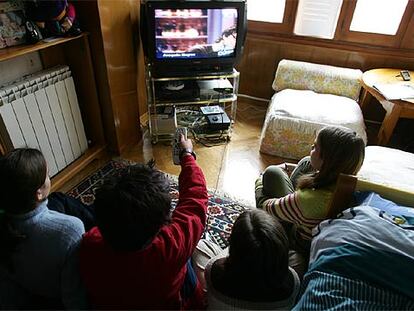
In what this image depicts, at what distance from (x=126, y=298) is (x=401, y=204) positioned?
86 centimetres

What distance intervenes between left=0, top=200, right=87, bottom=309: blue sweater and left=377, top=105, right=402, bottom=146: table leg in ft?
6.52

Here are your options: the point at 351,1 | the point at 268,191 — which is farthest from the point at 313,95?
the point at 268,191

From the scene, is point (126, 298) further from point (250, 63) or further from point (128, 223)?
point (250, 63)

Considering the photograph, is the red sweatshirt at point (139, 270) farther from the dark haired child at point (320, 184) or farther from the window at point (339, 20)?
the window at point (339, 20)

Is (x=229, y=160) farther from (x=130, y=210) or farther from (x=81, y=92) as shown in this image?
(x=130, y=210)

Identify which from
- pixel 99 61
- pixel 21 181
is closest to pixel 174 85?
pixel 99 61

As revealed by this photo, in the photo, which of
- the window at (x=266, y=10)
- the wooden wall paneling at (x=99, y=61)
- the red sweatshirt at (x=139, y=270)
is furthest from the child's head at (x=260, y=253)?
the window at (x=266, y=10)

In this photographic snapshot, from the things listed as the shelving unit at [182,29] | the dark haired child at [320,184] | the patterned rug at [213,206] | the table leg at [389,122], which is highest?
the shelving unit at [182,29]

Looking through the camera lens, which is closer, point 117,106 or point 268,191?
point 268,191

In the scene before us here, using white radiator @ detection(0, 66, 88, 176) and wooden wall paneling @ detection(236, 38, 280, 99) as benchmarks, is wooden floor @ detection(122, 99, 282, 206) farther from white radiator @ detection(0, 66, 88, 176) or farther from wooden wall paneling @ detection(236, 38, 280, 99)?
wooden wall paneling @ detection(236, 38, 280, 99)

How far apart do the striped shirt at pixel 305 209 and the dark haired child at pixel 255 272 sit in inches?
12.0

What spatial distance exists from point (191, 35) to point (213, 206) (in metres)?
1.21

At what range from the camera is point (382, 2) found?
7.62 ft

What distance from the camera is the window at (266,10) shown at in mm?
2626
